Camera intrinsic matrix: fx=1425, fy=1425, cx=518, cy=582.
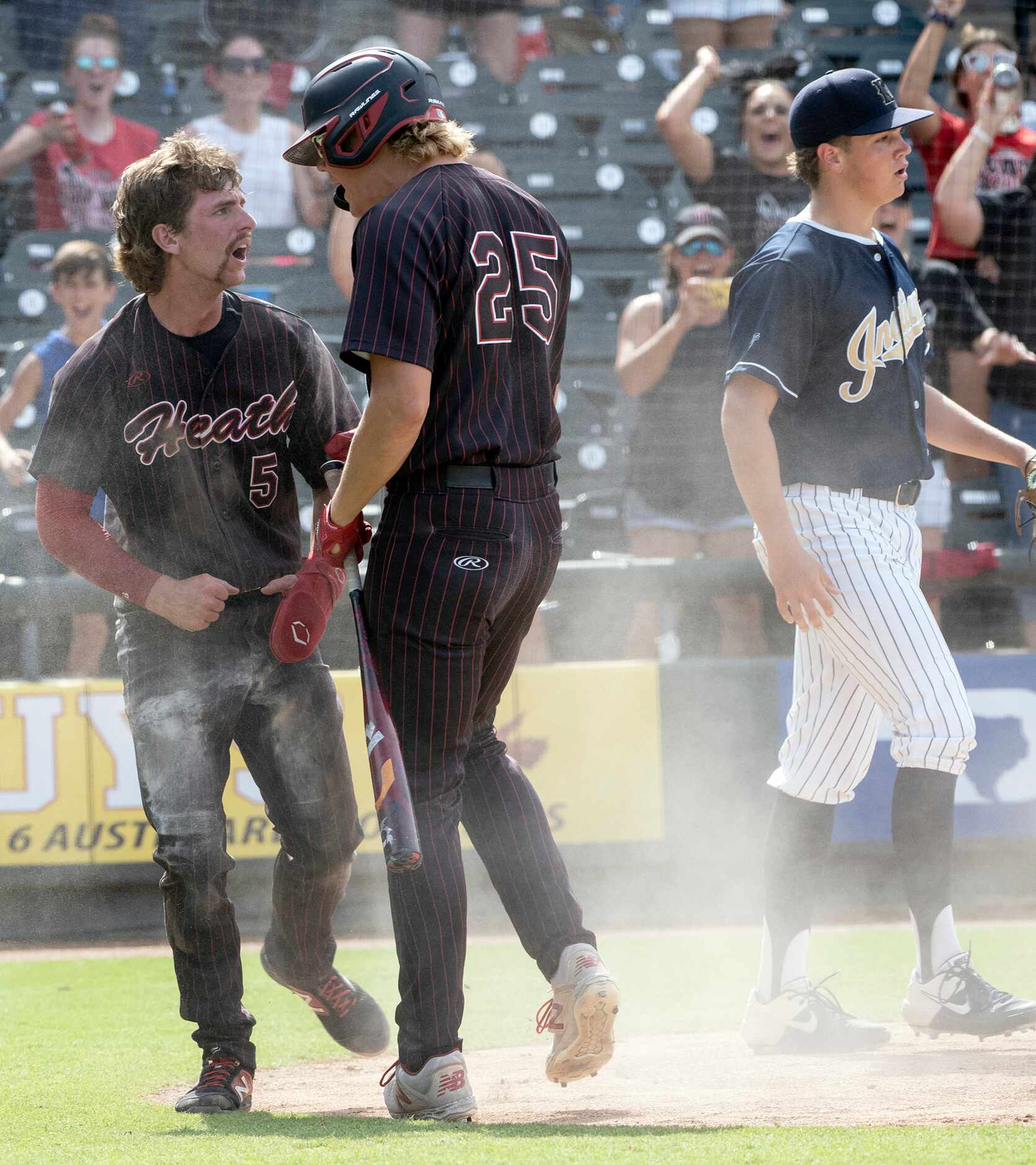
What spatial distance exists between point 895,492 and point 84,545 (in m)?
1.78

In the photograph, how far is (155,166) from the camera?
3.04 meters

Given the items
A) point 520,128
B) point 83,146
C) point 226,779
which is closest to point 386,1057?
point 226,779

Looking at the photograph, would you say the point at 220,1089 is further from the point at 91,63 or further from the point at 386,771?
the point at 91,63

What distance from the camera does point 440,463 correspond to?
258cm

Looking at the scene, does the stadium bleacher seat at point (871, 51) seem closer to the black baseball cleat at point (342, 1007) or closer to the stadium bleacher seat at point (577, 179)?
the stadium bleacher seat at point (577, 179)

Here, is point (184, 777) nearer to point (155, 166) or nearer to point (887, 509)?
point (155, 166)

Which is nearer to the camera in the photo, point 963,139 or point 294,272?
point 963,139

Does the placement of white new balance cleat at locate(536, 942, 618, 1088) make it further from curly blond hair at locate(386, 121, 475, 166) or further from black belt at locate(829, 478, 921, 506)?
curly blond hair at locate(386, 121, 475, 166)

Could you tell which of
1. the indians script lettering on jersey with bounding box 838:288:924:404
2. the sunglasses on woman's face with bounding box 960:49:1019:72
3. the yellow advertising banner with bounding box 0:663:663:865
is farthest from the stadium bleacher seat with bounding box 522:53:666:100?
the indians script lettering on jersey with bounding box 838:288:924:404

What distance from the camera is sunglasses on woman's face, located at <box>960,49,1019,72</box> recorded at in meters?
7.14

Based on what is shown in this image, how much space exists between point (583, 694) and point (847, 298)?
2625 mm

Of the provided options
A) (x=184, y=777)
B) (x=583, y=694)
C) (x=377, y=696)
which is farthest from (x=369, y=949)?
(x=377, y=696)

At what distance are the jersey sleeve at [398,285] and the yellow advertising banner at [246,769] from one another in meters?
3.09

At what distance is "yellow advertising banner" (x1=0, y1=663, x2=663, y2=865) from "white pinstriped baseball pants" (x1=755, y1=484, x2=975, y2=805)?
6.94 ft
